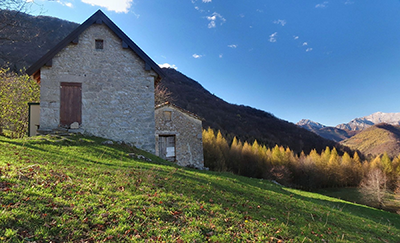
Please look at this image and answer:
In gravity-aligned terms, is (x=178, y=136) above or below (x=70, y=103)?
below

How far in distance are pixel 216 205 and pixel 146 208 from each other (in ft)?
5.98

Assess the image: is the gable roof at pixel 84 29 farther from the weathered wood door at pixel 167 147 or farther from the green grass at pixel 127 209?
the weathered wood door at pixel 167 147

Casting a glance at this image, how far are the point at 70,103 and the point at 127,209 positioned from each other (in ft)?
30.5

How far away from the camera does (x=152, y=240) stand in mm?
3436

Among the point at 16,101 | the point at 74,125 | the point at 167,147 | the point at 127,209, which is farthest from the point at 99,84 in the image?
the point at 127,209

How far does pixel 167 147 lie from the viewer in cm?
1692

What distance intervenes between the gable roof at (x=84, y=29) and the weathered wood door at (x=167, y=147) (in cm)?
600

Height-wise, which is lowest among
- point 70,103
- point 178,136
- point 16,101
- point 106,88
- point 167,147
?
point 167,147

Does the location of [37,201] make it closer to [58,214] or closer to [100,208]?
[58,214]

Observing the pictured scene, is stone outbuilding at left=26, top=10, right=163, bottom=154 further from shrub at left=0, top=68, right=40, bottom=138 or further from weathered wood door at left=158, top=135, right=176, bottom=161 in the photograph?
shrub at left=0, top=68, right=40, bottom=138

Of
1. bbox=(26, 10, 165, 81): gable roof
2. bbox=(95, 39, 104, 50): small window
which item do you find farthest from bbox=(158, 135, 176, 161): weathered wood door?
bbox=(95, 39, 104, 50): small window

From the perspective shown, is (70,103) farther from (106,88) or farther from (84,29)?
(84,29)

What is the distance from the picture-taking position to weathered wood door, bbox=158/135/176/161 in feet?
54.9

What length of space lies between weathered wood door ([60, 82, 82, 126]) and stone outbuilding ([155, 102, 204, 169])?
20.0ft
